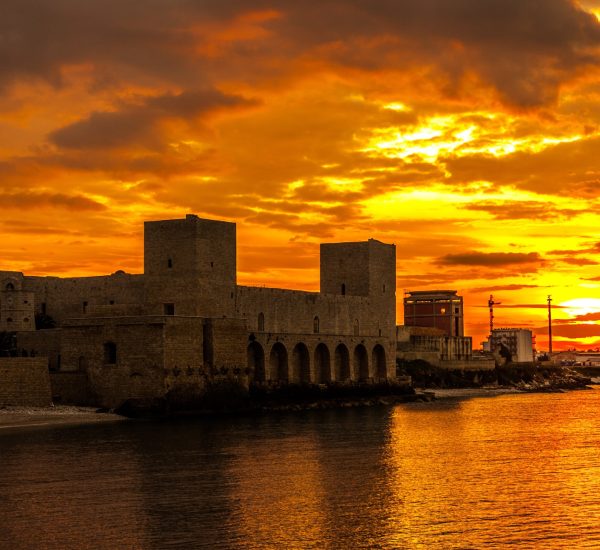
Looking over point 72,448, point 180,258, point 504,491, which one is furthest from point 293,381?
point 504,491

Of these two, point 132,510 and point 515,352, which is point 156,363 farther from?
point 515,352

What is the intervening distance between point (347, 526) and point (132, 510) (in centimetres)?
609

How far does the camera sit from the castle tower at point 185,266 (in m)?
64.5

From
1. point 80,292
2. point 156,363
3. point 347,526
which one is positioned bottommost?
point 347,526

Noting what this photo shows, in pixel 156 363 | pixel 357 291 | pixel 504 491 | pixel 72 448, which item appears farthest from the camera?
pixel 357 291

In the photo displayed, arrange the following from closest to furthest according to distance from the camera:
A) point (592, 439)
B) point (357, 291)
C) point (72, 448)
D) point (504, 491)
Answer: point (504, 491) → point (72, 448) → point (592, 439) → point (357, 291)

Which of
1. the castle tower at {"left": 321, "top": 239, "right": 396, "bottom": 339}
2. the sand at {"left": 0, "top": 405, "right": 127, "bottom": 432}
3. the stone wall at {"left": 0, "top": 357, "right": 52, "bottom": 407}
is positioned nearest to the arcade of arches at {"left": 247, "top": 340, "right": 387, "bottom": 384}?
the castle tower at {"left": 321, "top": 239, "right": 396, "bottom": 339}

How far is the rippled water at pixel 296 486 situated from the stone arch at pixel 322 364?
20072mm

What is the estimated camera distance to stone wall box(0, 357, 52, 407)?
191 feet

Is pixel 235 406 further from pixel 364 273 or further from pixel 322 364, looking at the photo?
pixel 364 273

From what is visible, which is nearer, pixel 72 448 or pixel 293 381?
pixel 72 448

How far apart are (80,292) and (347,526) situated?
→ 4687 cm

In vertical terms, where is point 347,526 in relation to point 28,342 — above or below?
below

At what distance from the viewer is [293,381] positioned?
242 ft
